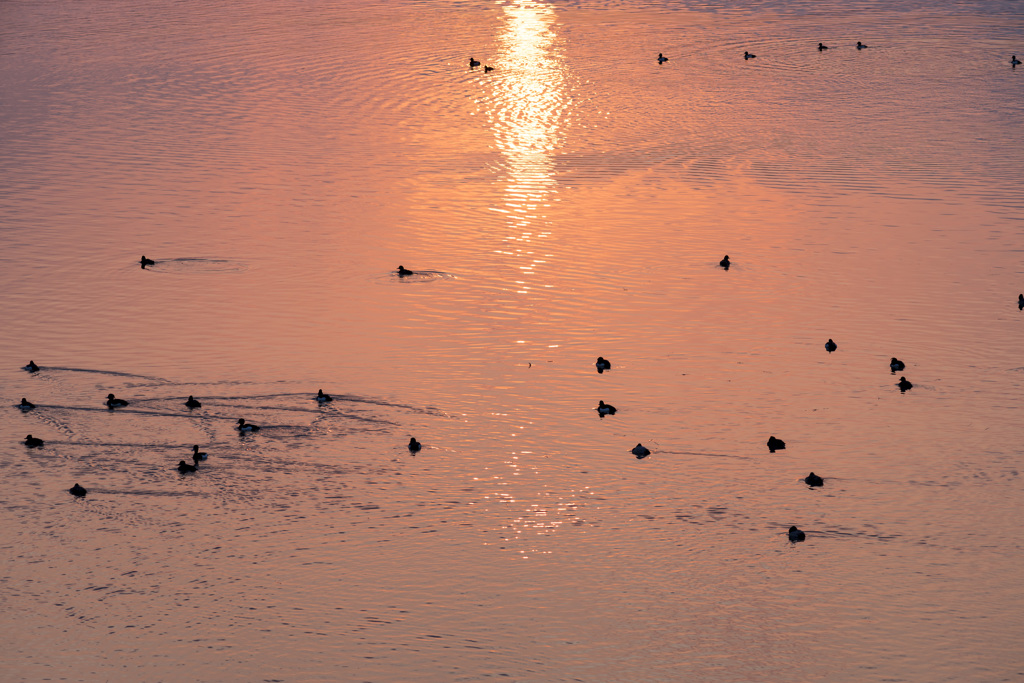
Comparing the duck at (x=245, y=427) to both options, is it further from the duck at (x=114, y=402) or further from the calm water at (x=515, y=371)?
the duck at (x=114, y=402)

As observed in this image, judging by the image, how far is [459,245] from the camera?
39.2m

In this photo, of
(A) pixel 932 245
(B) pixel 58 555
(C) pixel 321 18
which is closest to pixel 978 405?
(A) pixel 932 245

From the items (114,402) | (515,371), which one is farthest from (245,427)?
(515,371)

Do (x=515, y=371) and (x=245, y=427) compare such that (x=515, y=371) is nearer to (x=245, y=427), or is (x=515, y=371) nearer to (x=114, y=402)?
(x=245, y=427)

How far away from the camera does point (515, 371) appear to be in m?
30.2

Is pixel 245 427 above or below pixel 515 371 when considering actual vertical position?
below

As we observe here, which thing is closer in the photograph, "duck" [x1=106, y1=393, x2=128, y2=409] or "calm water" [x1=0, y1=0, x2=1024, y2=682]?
"calm water" [x1=0, y1=0, x2=1024, y2=682]

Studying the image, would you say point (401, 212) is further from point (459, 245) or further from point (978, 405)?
point (978, 405)

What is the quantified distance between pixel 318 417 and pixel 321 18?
4987 cm

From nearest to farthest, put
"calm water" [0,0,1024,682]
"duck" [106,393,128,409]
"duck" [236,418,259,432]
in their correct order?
1. "calm water" [0,0,1024,682]
2. "duck" [236,418,259,432]
3. "duck" [106,393,128,409]

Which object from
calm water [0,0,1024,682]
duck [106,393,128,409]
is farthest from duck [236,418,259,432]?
duck [106,393,128,409]

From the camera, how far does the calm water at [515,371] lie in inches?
816

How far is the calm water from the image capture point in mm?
20734

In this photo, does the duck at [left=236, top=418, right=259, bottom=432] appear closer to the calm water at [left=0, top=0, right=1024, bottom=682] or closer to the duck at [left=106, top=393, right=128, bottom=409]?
the calm water at [left=0, top=0, right=1024, bottom=682]
